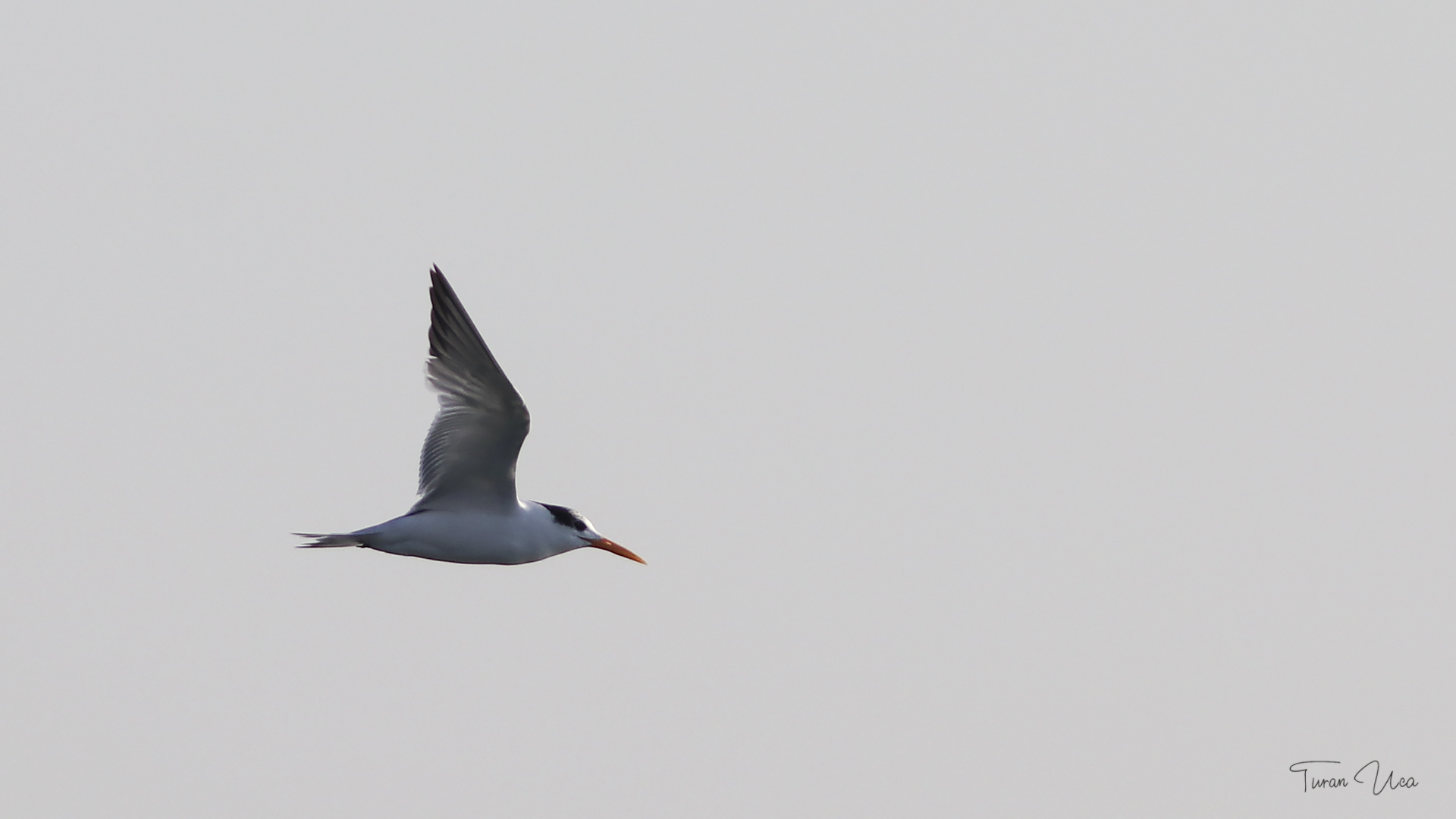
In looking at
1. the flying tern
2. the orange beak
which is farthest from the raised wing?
the orange beak

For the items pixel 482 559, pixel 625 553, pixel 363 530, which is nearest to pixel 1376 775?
pixel 625 553

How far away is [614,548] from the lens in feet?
39.5

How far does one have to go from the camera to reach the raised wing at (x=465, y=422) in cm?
1019

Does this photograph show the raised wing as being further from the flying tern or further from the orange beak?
the orange beak

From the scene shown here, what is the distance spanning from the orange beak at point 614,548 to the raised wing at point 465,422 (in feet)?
3.78

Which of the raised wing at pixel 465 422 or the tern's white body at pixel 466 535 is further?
the tern's white body at pixel 466 535

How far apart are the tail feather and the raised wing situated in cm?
63

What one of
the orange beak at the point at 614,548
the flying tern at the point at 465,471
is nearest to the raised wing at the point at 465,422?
the flying tern at the point at 465,471

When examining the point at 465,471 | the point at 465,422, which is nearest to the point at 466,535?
the point at 465,471

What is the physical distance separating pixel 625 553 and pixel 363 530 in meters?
2.46

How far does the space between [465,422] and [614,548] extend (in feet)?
6.92

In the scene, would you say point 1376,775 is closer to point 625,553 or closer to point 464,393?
point 625,553

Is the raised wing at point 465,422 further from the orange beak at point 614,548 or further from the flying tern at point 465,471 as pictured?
the orange beak at point 614,548

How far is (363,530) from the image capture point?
10570mm
